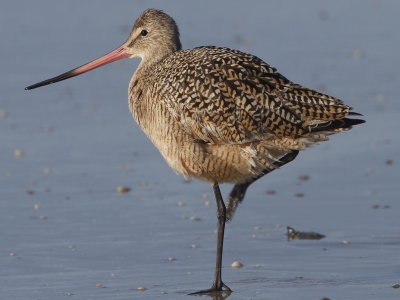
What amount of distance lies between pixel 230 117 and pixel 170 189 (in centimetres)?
232

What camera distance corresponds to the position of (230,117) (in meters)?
6.98

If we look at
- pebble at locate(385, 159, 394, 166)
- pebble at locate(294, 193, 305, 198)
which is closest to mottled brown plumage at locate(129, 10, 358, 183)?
pebble at locate(294, 193, 305, 198)

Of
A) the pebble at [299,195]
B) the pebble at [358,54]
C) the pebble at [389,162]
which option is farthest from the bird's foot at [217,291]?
the pebble at [358,54]

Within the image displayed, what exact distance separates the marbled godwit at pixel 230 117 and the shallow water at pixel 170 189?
0.49 meters

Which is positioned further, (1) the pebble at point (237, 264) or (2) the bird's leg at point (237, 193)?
(2) the bird's leg at point (237, 193)

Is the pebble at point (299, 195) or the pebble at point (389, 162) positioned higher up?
the pebble at point (389, 162)

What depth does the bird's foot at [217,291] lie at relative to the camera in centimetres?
688

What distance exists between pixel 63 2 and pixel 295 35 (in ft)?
11.6

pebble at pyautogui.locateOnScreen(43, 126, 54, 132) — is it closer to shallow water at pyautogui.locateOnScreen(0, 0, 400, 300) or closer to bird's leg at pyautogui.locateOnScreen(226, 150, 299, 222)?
shallow water at pyautogui.locateOnScreen(0, 0, 400, 300)

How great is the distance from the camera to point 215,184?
7410 millimetres

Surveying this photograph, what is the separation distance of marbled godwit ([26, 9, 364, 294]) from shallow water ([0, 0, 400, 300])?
19.4 inches

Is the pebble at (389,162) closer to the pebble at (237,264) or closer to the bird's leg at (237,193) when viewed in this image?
the bird's leg at (237,193)

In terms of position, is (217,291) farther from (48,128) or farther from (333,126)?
(48,128)

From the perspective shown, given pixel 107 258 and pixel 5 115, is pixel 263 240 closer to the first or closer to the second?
pixel 107 258
